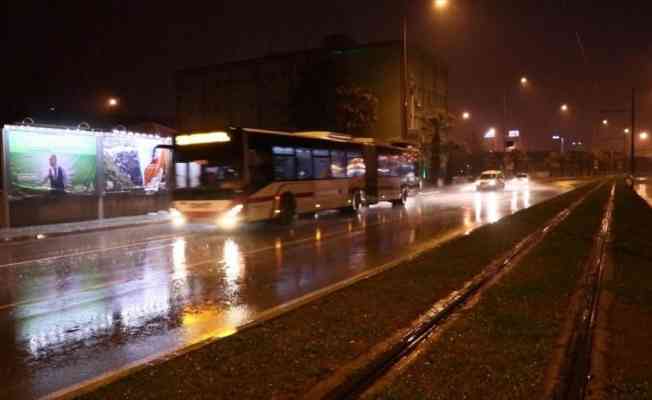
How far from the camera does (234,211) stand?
18422 mm

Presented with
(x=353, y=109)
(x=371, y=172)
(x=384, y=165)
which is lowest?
(x=371, y=172)

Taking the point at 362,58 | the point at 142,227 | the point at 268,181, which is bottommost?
the point at 142,227

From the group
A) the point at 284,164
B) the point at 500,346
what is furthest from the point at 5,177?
the point at 500,346

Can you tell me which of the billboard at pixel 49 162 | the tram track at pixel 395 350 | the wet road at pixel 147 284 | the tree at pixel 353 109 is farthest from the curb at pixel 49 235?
the tree at pixel 353 109

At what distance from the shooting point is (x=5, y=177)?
21.3m

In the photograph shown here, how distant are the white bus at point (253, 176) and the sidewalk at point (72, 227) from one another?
422cm

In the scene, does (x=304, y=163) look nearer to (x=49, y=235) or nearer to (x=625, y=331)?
(x=49, y=235)

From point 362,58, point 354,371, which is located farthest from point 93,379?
point 362,58

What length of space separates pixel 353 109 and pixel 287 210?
3126 centimetres

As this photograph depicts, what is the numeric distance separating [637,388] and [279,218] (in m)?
16.0

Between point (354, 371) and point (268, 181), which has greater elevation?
point (268, 181)

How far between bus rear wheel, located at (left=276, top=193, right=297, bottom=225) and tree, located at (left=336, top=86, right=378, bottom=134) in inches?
1198

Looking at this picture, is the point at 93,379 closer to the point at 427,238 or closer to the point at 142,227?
the point at 427,238

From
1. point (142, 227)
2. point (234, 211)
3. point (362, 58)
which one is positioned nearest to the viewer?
point (234, 211)
